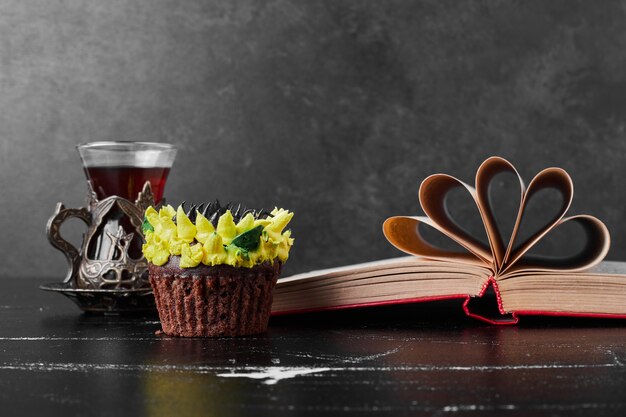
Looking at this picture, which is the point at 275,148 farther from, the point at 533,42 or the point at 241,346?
the point at 241,346

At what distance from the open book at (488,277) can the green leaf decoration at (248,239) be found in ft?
0.59

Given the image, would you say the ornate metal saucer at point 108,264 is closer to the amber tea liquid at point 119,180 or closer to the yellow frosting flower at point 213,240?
the amber tea liquid at point 119,180

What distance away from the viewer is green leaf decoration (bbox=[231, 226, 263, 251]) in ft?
4.17

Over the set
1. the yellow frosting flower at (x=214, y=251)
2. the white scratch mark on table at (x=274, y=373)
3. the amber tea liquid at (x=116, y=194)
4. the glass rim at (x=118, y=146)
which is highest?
the glass rim at (x=118, y=146)

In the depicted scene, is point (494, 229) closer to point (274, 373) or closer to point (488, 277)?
point (488, 277)

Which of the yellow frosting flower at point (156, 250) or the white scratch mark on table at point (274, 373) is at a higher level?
the yellow frosting flower at point (156, 250)

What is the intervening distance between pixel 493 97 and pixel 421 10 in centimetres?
43

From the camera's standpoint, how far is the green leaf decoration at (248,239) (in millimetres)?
1270

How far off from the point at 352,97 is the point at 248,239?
2.24 meters

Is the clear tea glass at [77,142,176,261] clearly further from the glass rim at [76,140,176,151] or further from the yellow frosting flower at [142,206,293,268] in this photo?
the yellow frosting flower at [142,206,293,268]

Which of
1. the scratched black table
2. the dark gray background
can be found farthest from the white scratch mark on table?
the dark gray background

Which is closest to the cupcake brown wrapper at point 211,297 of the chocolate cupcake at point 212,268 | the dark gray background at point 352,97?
the chocolate cupcake at point 212,268

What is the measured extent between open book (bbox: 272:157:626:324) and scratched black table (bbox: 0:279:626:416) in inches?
1.5

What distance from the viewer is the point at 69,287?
162 centimetres
